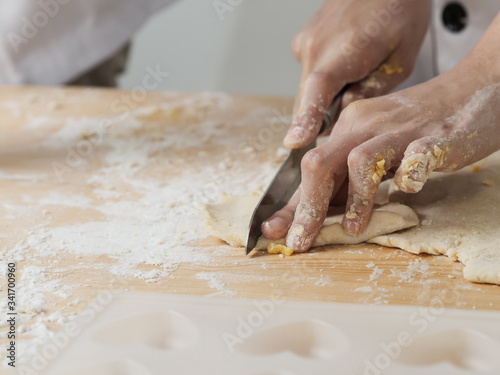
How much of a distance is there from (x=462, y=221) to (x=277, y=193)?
0.32 meters

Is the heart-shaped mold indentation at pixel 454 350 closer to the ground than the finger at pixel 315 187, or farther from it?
closer to the ground

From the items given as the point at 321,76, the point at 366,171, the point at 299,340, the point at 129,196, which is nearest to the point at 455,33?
the point at 321,76

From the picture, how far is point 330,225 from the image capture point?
0.94m

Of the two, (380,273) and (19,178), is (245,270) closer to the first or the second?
(380,273)

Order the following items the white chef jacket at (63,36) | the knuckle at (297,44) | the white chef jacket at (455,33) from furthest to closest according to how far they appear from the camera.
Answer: the white chef jacket at (63,36) → the white chef jacket at (455,33) → the knuckle at (297,44)

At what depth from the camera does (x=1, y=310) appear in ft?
2.59

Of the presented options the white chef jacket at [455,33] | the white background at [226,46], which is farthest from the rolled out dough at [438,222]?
the white background at [226,46]

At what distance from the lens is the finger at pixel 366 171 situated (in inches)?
34.5

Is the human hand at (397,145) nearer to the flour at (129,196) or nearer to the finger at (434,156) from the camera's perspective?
the finger at (434,156)

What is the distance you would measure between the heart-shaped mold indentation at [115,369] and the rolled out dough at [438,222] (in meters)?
0.30

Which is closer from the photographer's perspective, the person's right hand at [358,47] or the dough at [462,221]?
the dough at [462,221]

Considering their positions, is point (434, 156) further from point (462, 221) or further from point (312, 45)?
point (312, 45)

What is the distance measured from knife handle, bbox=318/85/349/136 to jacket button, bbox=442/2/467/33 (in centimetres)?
49

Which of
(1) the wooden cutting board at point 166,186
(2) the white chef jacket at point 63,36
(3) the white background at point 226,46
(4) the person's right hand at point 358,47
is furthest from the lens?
(3) the white background at point 226,46
